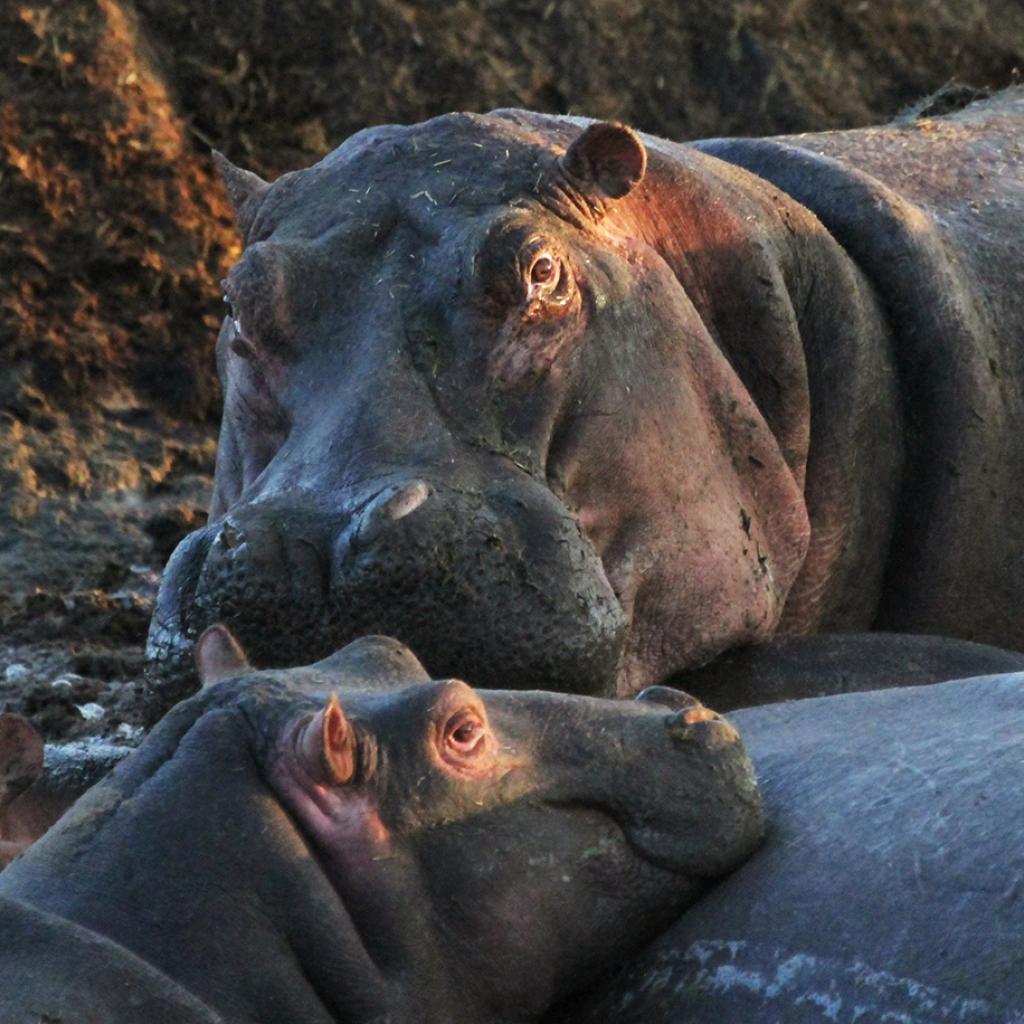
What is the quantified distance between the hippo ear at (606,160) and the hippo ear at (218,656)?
1.54 m

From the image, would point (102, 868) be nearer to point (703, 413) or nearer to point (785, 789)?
point (785, 789)

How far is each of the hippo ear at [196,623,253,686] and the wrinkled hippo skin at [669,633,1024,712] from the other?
1451 mm

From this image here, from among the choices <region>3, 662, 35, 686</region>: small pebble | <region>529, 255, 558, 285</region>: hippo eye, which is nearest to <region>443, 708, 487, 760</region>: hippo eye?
<region>529, 255, 558, 285</region>: hippo eye

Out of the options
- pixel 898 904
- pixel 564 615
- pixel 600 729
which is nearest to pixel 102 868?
pixel 600 729

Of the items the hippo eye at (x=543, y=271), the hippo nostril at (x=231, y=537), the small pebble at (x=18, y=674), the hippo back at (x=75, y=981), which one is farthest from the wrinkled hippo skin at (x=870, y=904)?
the small pebble at (x=18, y=674)

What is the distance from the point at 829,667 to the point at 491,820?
1807mm

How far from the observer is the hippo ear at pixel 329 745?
2621 millimetres

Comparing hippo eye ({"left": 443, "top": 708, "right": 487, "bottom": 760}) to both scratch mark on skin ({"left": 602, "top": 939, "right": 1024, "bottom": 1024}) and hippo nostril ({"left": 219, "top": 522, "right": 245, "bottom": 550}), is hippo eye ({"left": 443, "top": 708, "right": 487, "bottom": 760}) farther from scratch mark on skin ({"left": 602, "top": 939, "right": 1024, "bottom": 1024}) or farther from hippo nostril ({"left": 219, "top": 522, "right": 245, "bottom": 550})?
hippo nostril ({"left": 219, "top": 522, "right": 245, "bottom": 550})

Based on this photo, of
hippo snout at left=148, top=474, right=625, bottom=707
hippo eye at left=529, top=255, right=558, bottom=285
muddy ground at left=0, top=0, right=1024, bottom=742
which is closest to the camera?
hippo snout at left=148, top=474, right=625, bottom=707

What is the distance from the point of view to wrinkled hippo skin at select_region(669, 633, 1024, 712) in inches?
174

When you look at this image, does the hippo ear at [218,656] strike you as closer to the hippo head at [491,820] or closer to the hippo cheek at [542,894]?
the hippo head at [491,820]

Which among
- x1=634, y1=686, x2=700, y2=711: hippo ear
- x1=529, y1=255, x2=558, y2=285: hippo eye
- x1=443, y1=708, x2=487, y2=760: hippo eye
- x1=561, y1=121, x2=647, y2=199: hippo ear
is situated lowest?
x1=634, y1=686, x2=700, y2=711: hippo ear

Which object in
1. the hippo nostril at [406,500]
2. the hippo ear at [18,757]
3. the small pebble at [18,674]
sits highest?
the hippo nostril at [406,500]

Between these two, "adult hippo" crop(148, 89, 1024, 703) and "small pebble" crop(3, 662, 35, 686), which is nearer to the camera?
"adult hippo" crop(148, 89, 1024, 703)
